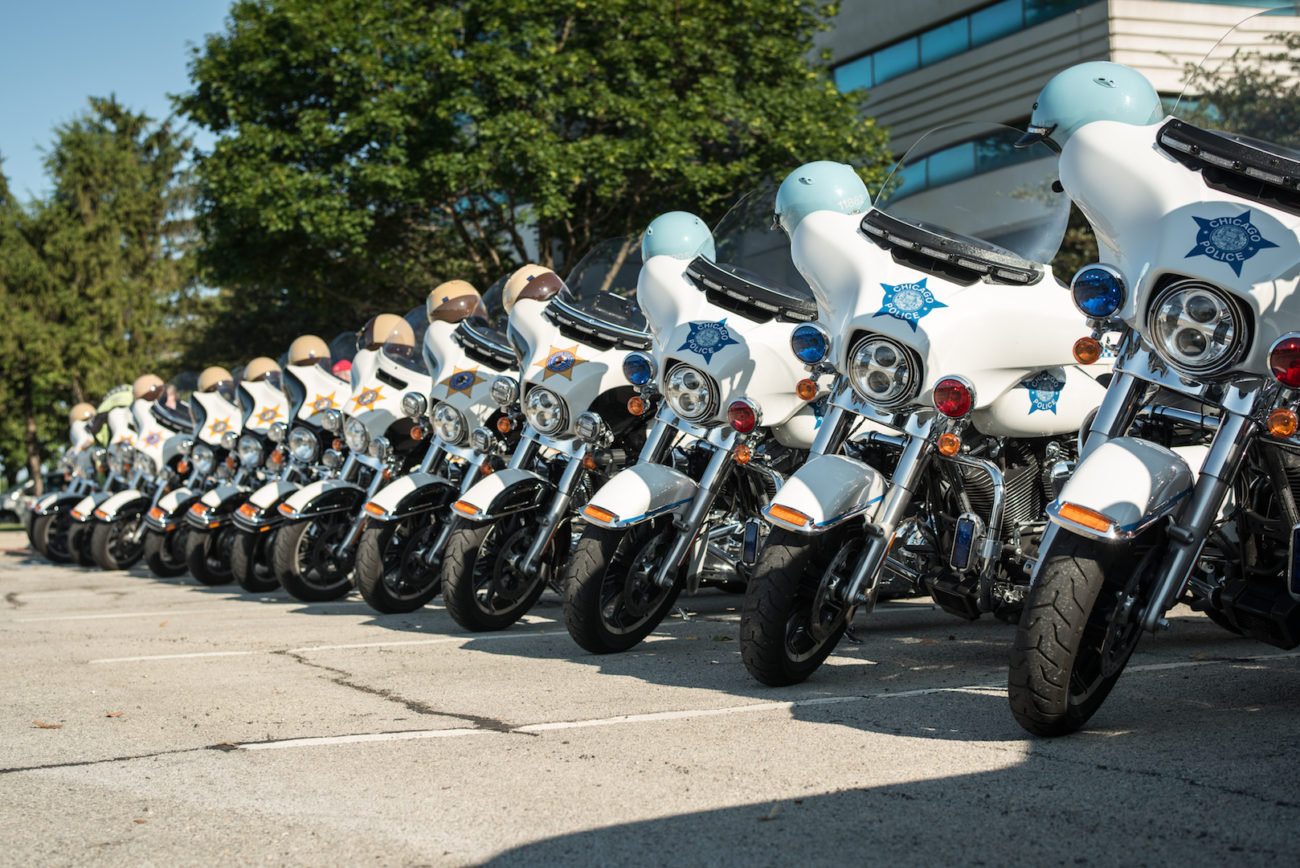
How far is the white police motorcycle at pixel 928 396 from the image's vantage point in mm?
4934

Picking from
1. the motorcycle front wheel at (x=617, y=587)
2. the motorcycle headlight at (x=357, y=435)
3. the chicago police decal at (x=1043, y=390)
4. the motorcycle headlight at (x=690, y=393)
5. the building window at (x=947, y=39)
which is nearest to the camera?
the chicago police decal at (x=1043, y=390)

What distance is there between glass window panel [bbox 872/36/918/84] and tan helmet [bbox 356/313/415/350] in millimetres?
19884

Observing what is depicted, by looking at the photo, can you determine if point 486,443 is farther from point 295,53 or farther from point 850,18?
point 850,18

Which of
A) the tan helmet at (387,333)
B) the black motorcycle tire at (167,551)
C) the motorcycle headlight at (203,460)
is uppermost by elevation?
the tan helmet at (387,333)

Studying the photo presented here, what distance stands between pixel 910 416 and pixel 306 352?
753 cm

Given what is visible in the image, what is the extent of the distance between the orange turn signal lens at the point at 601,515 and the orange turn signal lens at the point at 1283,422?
2.83m

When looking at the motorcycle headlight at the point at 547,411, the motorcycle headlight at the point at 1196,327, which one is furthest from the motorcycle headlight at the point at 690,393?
the motorcycle headlight at the point at 1196,327

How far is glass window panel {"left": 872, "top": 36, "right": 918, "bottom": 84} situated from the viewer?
27.5m

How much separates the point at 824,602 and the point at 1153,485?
1529 millimetres

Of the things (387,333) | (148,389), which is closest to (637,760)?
(387,333)

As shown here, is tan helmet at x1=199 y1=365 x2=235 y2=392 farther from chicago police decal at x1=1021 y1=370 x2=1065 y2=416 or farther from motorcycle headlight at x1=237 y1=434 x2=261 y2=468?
chicago police decal at x1=1021 y1=370 x2=1065 y2=416

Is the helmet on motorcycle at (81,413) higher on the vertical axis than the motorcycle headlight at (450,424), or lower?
lower

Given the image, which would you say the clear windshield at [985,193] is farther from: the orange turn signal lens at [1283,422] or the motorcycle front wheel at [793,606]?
the orange turn signal lens at [1283,422]

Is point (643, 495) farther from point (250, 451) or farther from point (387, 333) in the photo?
point (250, 451)
